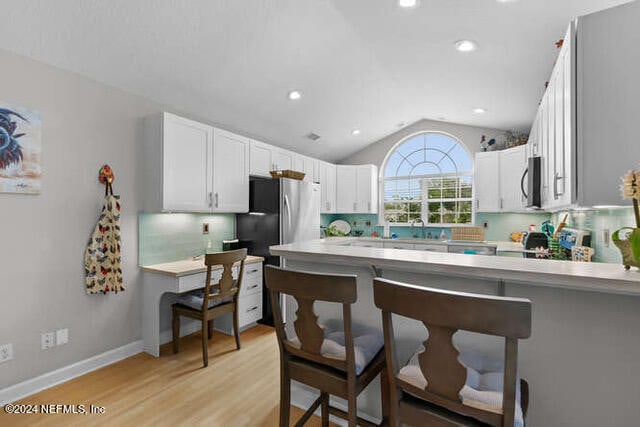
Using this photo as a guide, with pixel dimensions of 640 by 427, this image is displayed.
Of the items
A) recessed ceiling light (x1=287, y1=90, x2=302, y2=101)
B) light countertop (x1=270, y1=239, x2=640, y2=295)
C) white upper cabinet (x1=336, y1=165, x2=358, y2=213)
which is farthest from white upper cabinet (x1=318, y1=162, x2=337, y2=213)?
light countertop (x1=270, y1=239, x2=640, y2=295)

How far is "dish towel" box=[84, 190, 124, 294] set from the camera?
2.59 metres

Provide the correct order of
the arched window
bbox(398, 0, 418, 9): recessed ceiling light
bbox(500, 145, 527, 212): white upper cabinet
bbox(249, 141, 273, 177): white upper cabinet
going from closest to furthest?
bbox(398, 0, 418, 9): recessed ceiling light → bbox(249, 141, 273, 177): white upper cabinet → bbox(500, 145, 527, 212): white upper cabinet → the arched window

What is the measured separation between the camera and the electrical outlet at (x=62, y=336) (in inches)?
96.0

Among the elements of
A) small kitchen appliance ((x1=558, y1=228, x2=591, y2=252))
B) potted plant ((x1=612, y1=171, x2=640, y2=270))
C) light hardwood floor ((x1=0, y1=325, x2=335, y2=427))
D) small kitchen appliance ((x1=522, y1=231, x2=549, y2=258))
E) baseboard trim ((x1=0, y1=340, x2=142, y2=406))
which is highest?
potted plant ((x1=612, y1=171, x2=640, y2=270))

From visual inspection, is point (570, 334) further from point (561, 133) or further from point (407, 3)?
point (407, 3)

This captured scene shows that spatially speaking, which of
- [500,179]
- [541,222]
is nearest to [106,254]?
[500,179]

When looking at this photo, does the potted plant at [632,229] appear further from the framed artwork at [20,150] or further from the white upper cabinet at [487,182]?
the white upper cabinet at [487,182]

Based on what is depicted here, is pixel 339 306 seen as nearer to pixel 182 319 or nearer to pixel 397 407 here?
pixel 397 407

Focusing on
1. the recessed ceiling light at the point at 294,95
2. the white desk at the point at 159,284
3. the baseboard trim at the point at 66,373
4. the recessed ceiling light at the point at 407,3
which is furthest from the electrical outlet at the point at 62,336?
the recessed ceiling light at the point at 407,3

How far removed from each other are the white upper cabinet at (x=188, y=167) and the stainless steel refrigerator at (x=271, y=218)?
1.06 feet

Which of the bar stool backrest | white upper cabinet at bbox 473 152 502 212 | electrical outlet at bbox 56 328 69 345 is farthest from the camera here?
white upper cabinet at bbox 473 152 502 212

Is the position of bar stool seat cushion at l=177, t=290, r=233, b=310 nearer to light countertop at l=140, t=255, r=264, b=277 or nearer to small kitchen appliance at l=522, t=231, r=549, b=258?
light countertop at l=140, t=255, r=264, b=277

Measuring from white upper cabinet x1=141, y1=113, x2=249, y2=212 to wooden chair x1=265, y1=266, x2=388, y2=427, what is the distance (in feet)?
6.58

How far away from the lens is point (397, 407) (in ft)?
3.61
